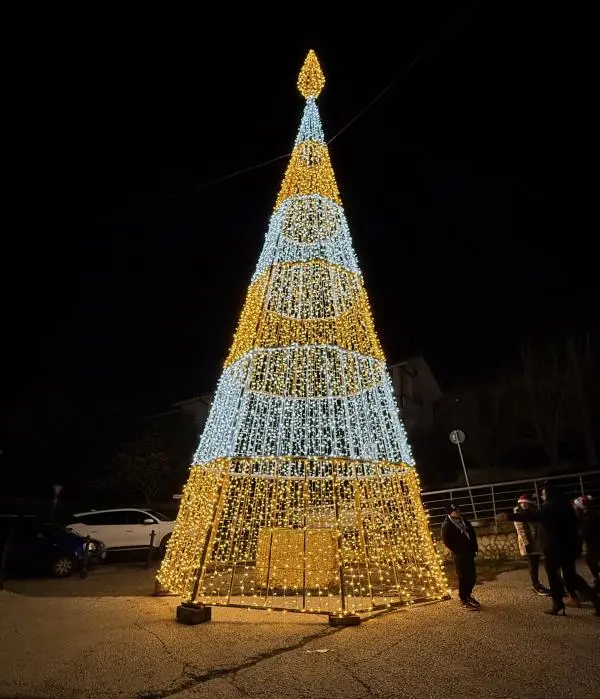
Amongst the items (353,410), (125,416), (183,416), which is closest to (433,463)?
(183,416)

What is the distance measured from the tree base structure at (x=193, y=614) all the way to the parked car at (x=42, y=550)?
5752 millimetres

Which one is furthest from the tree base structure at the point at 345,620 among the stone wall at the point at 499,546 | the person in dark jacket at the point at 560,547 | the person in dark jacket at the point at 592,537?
the stone wall at the point at 499,546

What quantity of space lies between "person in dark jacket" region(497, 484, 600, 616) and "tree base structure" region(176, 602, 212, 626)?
3.87 metres

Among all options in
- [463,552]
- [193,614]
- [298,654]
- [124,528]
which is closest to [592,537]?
[463,552]

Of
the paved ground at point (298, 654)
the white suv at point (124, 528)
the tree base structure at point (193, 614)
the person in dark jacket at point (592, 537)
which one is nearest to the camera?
the paved ground at point (298, 654)

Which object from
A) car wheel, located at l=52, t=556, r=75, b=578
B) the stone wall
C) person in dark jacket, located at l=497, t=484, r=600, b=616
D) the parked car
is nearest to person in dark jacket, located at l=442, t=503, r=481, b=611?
person in dark jacket, located at l=497, t=484, r=600, b=616

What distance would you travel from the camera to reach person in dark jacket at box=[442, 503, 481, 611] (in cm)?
640

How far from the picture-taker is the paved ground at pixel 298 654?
12.8ft

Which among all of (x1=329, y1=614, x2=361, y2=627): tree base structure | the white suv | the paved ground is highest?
the white suv

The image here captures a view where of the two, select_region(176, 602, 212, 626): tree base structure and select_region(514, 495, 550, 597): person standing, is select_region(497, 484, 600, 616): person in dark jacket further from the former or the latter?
select_region(176, 602, 212, 626): tree base structure

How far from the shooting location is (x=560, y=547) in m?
5.88

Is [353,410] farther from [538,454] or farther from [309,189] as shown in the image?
[538,454]

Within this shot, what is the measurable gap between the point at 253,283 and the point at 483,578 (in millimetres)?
6092

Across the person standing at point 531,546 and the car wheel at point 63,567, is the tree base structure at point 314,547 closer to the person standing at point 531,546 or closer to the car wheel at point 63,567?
the person standing at point 531,546
